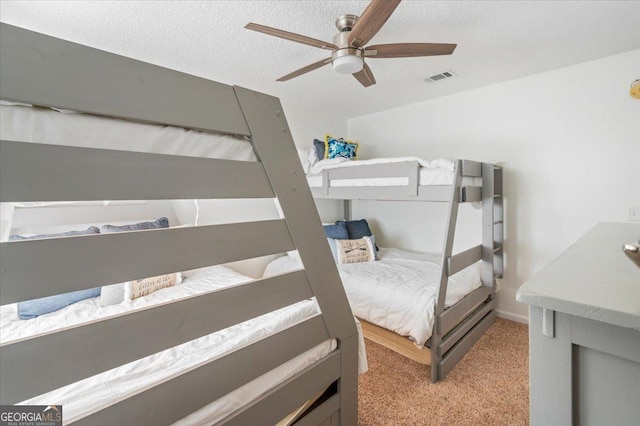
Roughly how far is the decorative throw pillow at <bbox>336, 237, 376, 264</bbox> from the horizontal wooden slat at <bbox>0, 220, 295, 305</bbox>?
2.10 meters

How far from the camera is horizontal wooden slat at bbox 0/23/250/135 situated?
1.75 ft

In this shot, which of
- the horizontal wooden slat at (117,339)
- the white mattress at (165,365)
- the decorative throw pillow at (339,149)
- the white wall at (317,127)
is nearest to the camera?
the horizontal wooden slat at (117,339)

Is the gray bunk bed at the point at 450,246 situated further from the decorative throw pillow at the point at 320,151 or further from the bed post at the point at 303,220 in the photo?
the bed post at the point at 303,220

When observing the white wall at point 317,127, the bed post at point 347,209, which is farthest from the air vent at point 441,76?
the bed post at point 347,209

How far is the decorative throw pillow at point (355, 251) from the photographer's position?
9.52 feet

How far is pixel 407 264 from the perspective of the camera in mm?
2809

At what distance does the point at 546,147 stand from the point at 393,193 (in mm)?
1533

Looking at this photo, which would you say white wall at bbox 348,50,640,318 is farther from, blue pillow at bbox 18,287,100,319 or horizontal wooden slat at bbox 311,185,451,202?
blue pillow at bbox 18,287,100,319

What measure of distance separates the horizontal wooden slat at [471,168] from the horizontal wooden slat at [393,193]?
187 millimetres

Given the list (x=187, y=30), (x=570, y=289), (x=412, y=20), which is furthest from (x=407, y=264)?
(x=187, y=30)

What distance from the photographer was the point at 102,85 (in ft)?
2.05

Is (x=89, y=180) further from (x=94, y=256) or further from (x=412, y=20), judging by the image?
(x=412, y=20)

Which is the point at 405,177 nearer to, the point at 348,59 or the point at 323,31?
the point at 348,59

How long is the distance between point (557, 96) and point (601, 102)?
301 mm
